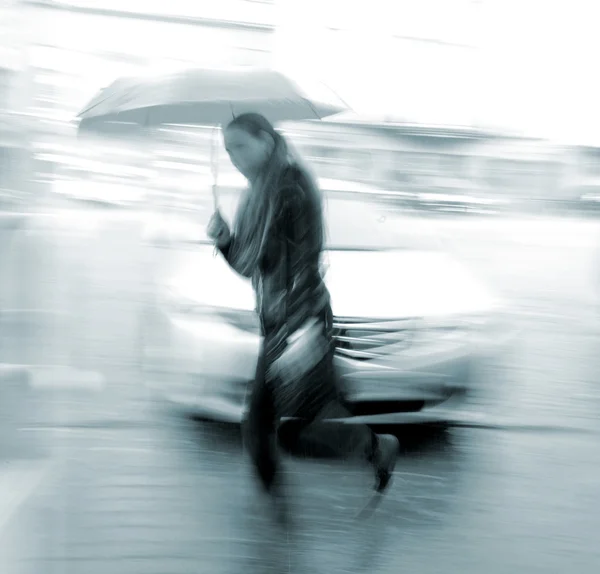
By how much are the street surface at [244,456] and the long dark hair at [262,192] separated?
1.08ft

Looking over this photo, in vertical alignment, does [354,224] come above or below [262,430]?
above

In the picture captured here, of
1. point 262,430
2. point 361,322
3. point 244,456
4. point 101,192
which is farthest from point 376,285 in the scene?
point 101,192

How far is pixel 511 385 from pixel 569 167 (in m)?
0.67

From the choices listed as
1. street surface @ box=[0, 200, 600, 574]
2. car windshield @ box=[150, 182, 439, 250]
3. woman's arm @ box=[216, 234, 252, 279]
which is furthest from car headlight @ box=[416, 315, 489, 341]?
woman's arm @ box=[216, 234, 252, 279]

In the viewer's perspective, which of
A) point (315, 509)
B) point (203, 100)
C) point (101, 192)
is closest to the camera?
point (203, 100)

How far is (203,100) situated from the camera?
2.64 meters

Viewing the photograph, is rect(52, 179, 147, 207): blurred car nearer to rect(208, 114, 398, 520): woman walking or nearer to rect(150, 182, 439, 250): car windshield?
rect(150, 182, 439, 250): car windshield

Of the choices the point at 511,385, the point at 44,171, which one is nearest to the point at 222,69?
the point at 44,171

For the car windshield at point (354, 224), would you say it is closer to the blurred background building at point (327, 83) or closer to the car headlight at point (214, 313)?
the blurred background building at point (327, 83)

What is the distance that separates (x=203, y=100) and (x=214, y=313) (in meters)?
0.60

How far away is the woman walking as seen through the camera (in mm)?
2646

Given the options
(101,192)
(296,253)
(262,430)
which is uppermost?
(101,192)

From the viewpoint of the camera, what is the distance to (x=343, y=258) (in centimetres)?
276

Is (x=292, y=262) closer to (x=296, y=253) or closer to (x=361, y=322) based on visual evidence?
(x=296, y=253)
